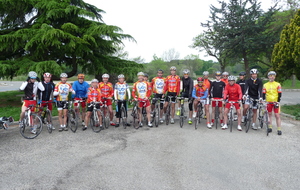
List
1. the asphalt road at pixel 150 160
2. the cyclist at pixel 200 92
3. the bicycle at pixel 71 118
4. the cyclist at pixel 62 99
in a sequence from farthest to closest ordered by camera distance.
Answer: the cyclist at pixel 200 92, the bicycle at pixel 71 118, the cyclist at pixel 62 99, the asphalt road at pixel 150 160

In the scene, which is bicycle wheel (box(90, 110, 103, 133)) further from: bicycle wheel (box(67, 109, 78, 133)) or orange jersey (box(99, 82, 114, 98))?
orange jersey (box(99, 82, 114, 98))

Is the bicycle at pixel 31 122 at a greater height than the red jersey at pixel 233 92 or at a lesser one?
lesser

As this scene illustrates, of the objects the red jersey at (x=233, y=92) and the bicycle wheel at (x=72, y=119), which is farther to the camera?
the bicycle wheel at (x=72, y=119)

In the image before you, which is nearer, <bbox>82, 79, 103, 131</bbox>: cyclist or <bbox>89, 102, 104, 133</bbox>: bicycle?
<bbox>89, 102, 104, 133</bbox>: bicycle

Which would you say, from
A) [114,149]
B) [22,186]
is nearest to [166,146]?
[114,149]

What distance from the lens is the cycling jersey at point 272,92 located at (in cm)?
711

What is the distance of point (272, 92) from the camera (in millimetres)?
7184

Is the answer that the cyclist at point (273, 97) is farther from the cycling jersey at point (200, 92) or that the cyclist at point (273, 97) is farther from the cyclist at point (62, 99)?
the cyclist at point (62, 99)

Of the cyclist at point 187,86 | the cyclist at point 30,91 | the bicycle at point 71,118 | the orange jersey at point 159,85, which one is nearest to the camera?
the cyclist at point 30,91

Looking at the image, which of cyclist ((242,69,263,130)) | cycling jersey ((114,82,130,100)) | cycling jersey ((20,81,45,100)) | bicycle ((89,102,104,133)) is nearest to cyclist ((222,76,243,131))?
cyclist ((242,69,263,130))

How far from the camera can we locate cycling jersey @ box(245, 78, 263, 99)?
7.68 m

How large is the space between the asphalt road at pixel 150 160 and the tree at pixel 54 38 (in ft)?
20.3

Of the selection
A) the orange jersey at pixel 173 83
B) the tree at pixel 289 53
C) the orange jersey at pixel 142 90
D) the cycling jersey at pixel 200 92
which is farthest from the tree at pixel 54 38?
the tree at pixel 289 53

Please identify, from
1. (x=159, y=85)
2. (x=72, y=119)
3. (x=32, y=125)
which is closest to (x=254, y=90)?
(x=159, y=85)
